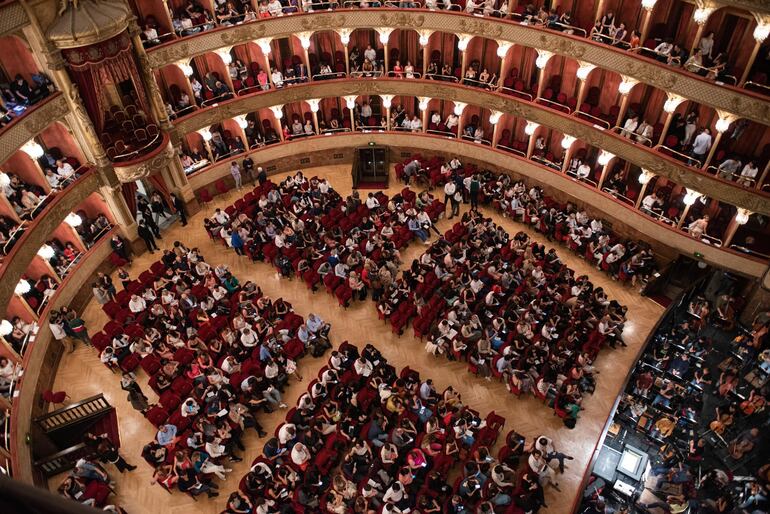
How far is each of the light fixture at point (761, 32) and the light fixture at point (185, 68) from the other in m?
20.1

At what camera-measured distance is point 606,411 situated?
18094 millimetres

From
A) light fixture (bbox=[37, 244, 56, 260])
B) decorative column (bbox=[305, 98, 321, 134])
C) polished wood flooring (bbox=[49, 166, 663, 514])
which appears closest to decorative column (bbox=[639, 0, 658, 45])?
polished wood flooring (bbox=[49, 166, 663, 514])

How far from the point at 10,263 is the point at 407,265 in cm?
1337

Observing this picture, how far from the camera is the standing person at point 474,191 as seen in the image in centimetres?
2470

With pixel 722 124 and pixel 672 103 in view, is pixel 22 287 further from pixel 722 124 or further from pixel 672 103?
pixel 722 124

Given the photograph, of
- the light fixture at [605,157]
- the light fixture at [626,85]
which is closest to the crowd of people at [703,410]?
the light fixture at [605,157]

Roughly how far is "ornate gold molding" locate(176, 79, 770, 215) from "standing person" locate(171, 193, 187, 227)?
2.80 meters

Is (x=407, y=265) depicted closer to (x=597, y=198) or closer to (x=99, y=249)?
(x=597, y=198)

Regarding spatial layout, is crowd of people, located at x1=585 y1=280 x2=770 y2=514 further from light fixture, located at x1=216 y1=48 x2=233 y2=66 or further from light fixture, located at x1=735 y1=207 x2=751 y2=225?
light fixture, located at x1=216 y1=48 x2=233 y2=66

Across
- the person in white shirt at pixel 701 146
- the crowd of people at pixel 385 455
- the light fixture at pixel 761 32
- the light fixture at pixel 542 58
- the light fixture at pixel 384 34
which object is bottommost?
the crowd of people at pixel 385 455

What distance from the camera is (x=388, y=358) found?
19.7 meters

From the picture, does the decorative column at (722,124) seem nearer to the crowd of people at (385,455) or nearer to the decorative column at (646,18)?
the decorative column at (646,18)

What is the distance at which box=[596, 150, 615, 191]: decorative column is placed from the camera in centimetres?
2244

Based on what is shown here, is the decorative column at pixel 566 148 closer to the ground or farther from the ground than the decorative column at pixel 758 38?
closer to the ground
